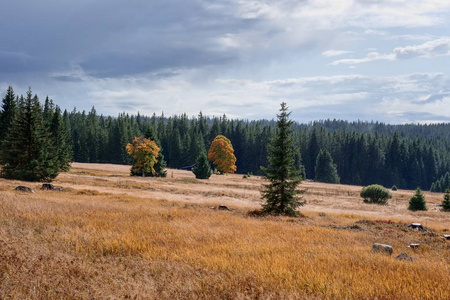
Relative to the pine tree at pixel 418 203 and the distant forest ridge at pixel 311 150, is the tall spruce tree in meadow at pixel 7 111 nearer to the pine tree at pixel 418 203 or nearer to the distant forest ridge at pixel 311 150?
the distant forest ridge at pixel 311 150

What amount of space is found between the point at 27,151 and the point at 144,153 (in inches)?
1010

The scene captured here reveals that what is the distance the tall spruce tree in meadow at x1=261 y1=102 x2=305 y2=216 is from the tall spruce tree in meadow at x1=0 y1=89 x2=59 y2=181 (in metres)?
26.0

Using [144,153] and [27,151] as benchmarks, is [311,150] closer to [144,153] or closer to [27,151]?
[144,153]

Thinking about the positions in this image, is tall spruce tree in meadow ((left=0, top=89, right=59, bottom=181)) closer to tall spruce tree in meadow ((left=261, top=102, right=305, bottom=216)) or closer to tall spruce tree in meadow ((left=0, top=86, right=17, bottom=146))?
tall spruce tree in meadow ((left=0, top=86, right=17, bottom=146))

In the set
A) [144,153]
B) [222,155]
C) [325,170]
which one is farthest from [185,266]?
[325,170]

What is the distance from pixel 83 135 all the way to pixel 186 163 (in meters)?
34.2

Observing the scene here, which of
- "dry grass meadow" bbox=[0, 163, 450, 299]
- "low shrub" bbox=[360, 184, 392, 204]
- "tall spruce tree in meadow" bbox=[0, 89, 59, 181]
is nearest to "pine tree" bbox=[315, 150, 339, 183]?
"low shrub" bbox=[360, 184, 392, 204]

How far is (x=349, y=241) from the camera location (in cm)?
1185

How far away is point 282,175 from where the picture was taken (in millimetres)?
21609

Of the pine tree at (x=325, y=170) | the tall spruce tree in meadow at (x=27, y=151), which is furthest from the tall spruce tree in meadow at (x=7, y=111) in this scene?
the pine tree at (x=325, y=170)

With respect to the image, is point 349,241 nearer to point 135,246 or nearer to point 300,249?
point 300,249

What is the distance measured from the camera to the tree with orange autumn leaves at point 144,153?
59.1 m

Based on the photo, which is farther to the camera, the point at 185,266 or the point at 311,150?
the point at 311,150

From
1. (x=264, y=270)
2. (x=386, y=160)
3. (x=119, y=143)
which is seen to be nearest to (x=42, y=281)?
(x=264, y=270)
